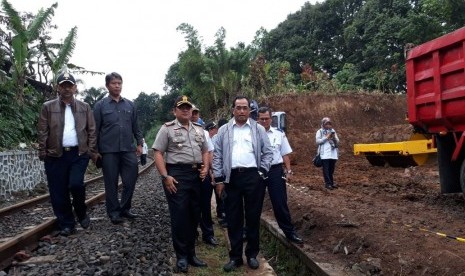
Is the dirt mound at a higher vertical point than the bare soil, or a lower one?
higher

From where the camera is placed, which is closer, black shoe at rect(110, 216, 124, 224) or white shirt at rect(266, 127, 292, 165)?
white shirt at rect(266, 127, 292, 165)

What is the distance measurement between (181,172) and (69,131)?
5.99 feet

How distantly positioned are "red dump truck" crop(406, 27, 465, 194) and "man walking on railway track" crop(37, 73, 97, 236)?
195 inches

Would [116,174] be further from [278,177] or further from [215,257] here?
[278,177]

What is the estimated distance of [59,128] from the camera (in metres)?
5.57

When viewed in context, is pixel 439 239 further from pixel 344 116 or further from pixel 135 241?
pixel 344 116

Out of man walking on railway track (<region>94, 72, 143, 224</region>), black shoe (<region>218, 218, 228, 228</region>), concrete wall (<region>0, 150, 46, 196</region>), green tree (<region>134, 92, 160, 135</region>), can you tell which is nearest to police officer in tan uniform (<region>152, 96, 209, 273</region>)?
man walking on railway track (<region>94, 72, 143, 224</region>)

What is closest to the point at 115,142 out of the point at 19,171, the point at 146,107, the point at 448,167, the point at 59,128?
the point at 59,128

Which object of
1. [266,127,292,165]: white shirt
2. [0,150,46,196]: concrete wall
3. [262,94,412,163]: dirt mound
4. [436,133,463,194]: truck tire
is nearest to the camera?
[266,127,292,165]: white shirt

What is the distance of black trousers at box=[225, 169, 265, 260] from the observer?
466 cm

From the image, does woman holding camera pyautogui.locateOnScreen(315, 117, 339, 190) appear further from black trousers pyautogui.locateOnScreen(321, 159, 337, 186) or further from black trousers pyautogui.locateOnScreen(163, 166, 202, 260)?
black trousers pyautogui.locateOnScreen(163, 166, 202, 260)

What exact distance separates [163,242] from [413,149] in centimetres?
973

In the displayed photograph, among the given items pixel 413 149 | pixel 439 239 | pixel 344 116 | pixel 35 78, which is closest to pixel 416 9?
pixel 344 116

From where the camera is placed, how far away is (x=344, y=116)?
22.7 metres
